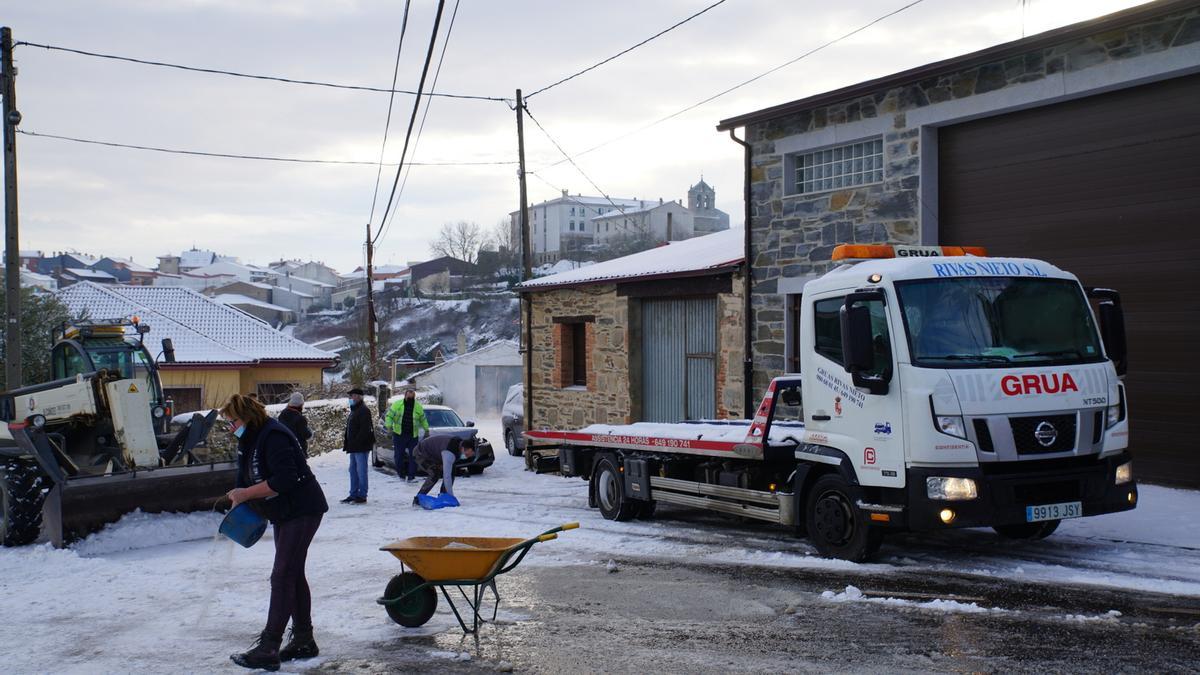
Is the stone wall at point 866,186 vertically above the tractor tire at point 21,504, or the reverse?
the stone wall at point 866,186

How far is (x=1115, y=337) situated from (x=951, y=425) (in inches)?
78.3

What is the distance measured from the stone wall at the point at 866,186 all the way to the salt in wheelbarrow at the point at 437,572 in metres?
8.97

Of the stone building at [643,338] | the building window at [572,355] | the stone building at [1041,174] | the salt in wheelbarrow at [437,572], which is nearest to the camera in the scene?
the salt in wheelbarrow at [437,572]

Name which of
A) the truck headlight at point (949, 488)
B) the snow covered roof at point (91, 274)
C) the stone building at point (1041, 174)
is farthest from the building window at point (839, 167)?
the snow covered roof at point (91, 274)

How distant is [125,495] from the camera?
1191 cm

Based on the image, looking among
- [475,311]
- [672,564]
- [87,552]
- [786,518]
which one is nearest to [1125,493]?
[786,518]

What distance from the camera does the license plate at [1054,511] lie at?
27.7ft

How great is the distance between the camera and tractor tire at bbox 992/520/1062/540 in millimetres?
9852

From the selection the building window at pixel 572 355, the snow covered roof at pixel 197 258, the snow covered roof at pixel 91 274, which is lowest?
the building window at pixel 572 355

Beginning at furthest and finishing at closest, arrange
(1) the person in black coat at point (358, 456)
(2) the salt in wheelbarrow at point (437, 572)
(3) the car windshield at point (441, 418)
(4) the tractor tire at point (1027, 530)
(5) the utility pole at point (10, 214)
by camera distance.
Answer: (3) the car windshield at point (441, 418), (5) the utility pole at point (10, 214), (1) the person in black coat at point (358, 456), (4) the tractor tire at point (1027, 530), (2) the salt in wheelbarrow at point (437, 572)

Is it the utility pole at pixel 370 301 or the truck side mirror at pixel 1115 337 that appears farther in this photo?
the utility pole at pixel 370 301

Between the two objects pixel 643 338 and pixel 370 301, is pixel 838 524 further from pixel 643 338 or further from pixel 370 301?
pixel 370 301

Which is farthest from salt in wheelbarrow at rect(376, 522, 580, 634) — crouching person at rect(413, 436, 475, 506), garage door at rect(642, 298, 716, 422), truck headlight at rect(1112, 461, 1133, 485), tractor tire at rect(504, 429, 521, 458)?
tractor tire at rect(504, 429, 521, 458)

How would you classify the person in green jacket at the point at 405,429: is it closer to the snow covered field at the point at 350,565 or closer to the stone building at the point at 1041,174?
the snow covered field at the point at 350,565
